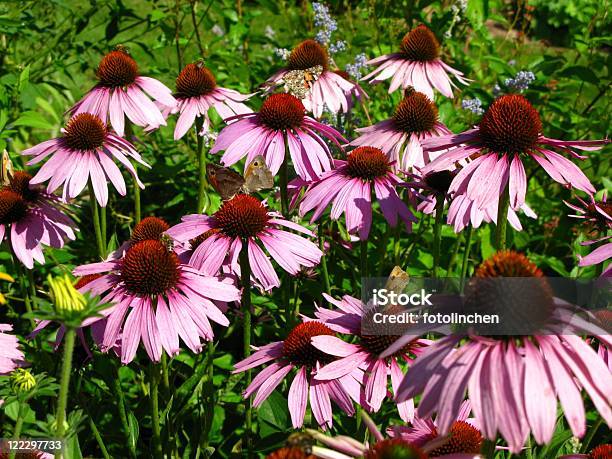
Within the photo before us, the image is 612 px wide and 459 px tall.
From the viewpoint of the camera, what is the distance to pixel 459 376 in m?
0.88

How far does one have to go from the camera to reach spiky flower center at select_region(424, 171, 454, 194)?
1.73 metres

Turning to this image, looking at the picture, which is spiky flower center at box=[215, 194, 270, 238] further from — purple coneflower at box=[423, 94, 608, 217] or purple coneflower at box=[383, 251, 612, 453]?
purple coneflower at box=[383, 251, 612, 453]

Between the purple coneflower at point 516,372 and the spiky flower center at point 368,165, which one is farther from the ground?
the spiky flower center at point 368,165

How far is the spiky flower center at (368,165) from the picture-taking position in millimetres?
1834

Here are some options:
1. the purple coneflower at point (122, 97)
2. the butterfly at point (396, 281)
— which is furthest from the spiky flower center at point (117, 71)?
the butterfly at point (396, 281)

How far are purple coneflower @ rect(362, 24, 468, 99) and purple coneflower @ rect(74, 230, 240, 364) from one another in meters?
1.26

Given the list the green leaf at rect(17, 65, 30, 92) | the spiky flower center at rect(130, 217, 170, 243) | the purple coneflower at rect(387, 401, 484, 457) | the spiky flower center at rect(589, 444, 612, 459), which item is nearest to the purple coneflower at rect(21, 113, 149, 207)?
the spiky flower center at rect(130, 217, 170, 243)

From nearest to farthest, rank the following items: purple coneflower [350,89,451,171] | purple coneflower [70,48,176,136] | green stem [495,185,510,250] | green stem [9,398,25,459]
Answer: green stem [9,398,25,459], green stem [495,185,510,250], purple coneflower [350,89,451,171], purple coneflower [70,48,176,136]

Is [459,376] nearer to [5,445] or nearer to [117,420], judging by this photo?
[5,445]

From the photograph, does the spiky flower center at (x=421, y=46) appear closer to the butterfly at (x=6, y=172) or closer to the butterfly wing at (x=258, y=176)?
the butterfly wing at (x=258, y=176)

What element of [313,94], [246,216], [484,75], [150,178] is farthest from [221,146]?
[484,75]

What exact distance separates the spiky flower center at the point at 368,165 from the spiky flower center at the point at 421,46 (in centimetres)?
78

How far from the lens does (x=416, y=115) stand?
2.10m

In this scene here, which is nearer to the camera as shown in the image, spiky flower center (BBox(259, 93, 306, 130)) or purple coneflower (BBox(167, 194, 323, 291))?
purple coneflower (BBox(167, 194, 323, 291))
